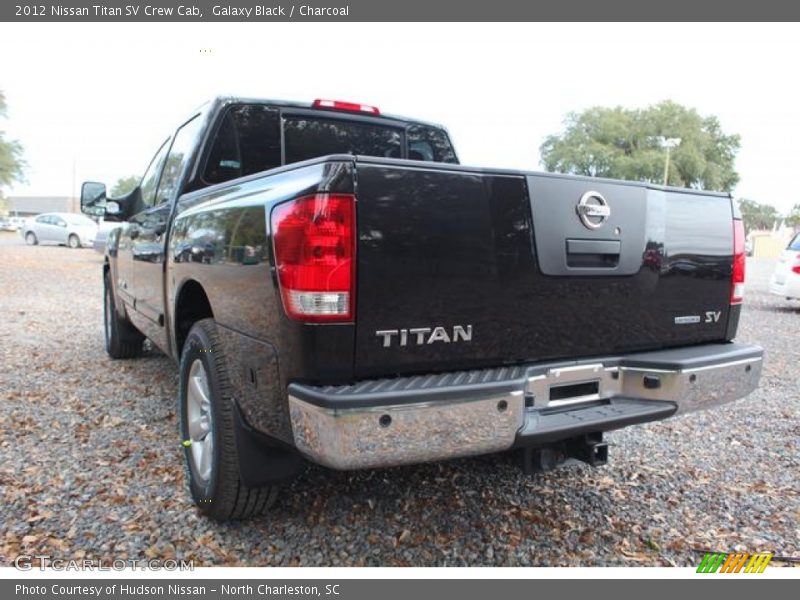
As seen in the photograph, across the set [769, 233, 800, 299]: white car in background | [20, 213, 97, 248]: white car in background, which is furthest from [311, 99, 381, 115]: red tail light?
[20, 213, 97, 248]: white car in background

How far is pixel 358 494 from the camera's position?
3.03m

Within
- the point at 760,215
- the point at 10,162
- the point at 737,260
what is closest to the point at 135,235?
the point at 737,260

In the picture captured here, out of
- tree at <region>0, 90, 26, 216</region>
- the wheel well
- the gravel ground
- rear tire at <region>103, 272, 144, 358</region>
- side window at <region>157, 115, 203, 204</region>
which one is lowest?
the gravel ground

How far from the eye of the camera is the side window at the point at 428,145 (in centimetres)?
433

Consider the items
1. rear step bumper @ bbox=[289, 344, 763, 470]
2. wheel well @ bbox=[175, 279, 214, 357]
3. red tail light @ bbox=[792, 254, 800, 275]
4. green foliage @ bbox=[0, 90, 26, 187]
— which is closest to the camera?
rear step bumper @ bbox=[289, 344, 763, 470]

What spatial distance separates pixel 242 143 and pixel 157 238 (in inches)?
31.6

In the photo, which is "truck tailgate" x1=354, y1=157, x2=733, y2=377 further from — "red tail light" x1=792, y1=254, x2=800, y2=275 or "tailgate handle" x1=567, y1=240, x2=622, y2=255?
"red tail light" x1=792, y1=254, x2=800, y2=275

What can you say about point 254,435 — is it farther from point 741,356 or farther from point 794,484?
point 794,484

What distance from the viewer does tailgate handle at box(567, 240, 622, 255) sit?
2.44m

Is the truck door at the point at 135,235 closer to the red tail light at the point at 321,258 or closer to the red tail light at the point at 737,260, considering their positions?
the red tail light at the point at 321,258

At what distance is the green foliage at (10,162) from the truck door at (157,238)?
34566mm

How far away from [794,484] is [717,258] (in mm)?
1449

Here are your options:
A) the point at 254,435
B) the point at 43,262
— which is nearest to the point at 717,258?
the point at 254,435

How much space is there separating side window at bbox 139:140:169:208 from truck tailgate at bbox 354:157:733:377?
2.87 m
